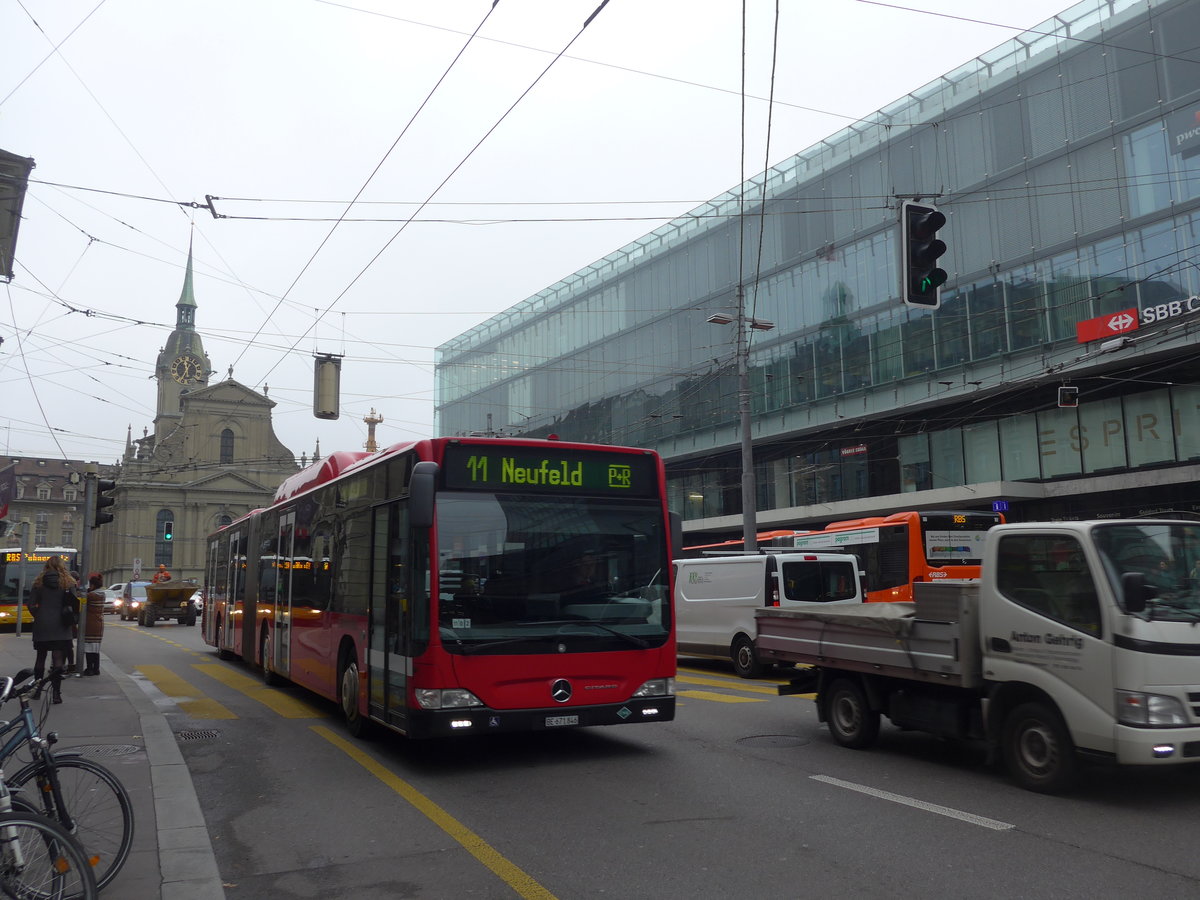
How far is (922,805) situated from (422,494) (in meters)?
4.29

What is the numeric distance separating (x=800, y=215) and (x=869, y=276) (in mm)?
4444

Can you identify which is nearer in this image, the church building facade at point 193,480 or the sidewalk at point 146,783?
the sidewalk at point 146,783

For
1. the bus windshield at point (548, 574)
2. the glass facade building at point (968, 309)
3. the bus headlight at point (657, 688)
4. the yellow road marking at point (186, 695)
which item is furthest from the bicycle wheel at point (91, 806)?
the glass facade building at point (968, 309)

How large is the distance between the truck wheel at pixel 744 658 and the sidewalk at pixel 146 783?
9483 mm

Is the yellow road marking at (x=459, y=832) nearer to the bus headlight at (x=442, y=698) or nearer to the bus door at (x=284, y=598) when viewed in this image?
the bus headlight at (x=442, y=698)

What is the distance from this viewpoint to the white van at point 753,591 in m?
17.6

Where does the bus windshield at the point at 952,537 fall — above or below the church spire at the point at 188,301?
below

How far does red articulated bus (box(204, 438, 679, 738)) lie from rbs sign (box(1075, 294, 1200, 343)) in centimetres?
2229

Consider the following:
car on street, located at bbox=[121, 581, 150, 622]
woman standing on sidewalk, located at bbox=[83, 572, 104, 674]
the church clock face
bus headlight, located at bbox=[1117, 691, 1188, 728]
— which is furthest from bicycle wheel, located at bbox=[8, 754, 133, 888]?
the church clock face

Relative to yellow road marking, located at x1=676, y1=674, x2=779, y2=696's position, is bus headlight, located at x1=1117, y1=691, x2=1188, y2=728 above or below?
above

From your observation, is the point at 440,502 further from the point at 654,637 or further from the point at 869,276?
the point at 869,276

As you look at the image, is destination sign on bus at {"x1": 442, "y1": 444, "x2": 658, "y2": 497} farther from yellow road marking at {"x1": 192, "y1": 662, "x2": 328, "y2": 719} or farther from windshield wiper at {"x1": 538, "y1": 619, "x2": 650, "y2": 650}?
yellow road marking at {"x1": 192, "y1": 662, "x2": 328, "y2": 719}

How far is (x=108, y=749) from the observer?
30.3ft

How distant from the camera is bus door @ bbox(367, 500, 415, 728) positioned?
28.0 ft
